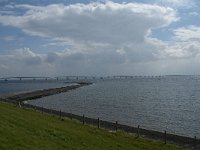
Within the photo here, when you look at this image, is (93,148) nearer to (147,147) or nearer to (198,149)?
(147,147)

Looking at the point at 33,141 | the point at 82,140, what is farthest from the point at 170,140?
the point at 33,141

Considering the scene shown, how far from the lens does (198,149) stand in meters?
32.1

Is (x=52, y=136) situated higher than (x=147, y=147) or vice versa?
(x=52, y=136)

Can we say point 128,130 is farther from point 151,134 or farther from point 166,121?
point 166,121

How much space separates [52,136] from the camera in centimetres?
2375

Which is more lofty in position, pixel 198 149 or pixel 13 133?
pixel 13 133

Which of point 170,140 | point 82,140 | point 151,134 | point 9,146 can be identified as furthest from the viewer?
point 151,134

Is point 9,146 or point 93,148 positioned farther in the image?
point 93,148

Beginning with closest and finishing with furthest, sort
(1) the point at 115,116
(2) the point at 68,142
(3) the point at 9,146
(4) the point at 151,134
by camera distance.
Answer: (3) the point at 9,146
(2) the point at 68,142
(4) the point at 151,134
(1) the point at 115,116

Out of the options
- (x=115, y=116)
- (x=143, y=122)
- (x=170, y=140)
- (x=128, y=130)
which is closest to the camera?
(x=170, y=140)

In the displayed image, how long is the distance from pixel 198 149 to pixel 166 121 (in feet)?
108

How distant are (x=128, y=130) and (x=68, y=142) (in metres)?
22.6

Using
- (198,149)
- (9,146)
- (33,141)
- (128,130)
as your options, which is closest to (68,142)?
(33,141)

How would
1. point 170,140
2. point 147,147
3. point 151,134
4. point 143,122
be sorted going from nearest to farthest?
1. point 147,147
2. point 170,140
3. point 151,134
4. point 143,122
